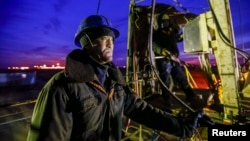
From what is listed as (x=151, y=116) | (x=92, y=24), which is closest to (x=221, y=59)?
(x=151, y=116)

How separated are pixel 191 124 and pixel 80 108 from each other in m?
1.30

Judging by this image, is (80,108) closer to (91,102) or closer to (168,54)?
(91,102)

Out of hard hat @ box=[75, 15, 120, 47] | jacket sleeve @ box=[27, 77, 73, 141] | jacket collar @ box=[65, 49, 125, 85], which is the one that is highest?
hard hat @ box=[75, 15, 120, 47]

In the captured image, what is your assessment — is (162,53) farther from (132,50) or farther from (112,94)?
(112,94)

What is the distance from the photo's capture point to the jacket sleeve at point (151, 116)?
254cm

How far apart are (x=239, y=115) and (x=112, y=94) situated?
2.41 meters

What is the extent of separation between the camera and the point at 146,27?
7.75 metres

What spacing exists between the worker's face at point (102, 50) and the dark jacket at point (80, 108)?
0.35ft

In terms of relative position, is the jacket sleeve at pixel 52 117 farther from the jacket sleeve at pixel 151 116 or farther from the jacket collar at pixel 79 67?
the jacket sleeve at pixel 151 116

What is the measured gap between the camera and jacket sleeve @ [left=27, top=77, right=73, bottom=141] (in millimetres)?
1882

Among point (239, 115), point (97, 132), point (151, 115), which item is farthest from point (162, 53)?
point (97, 132)

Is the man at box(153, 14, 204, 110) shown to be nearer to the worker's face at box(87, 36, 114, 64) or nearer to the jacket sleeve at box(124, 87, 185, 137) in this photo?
the jacket sleeve at box(124, 87, 185, 137)

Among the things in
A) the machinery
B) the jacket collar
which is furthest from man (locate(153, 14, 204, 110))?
the jacket collar

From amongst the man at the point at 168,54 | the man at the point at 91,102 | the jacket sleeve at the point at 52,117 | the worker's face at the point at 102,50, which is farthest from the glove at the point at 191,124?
the man at the point at 168,54
